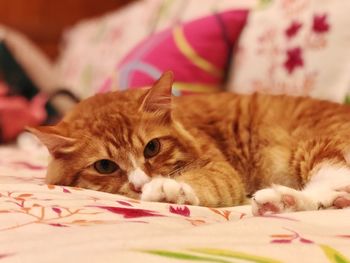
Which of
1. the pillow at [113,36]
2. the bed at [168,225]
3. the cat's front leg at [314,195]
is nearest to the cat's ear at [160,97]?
the bed at [168,225]

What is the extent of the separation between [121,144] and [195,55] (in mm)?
822

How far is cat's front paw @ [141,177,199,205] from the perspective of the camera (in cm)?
104

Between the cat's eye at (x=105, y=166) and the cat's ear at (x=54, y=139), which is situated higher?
the cat's ear at (x=54, y=139)

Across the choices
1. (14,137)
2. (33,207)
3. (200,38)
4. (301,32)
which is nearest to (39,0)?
(14,137)

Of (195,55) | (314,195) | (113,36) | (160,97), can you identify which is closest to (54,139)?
(160,97)

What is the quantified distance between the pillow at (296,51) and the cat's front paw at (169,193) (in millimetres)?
721

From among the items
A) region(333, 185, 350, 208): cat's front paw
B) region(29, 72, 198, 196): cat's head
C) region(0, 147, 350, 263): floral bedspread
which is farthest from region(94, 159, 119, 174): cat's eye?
region(333, 185, 350, 208): cat's front paw

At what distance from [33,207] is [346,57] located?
42.0 inches

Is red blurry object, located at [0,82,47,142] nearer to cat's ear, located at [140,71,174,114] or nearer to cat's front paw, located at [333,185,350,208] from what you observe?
cat's ear, located at [140,71,174,114]

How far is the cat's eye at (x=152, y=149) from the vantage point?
1184 mm

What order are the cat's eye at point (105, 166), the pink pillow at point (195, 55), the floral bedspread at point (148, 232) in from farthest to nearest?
1. the pink pillow at point (195, 55)
2. the cat's eye at point (105, 166)
3. the floral bedspread at point (148, 232)

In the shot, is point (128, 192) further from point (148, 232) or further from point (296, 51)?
point (296, 51)

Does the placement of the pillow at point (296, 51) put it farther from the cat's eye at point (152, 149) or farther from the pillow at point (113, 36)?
the cat's eye at point (152, 149)

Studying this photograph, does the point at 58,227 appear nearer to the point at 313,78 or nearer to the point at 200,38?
the point at 313,78
